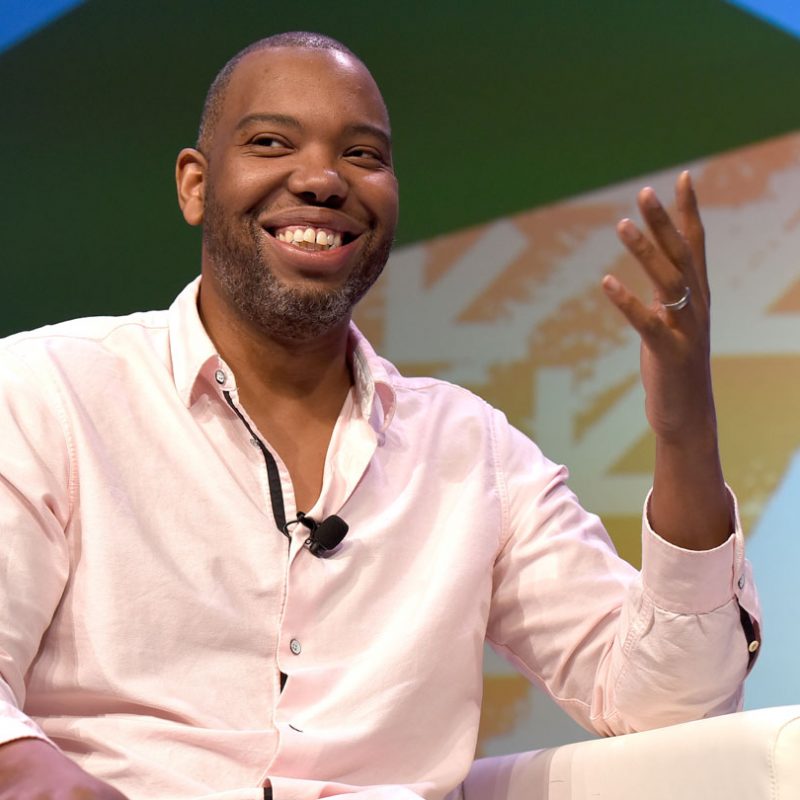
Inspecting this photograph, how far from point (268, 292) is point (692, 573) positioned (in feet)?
2.42

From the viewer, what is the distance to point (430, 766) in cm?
186

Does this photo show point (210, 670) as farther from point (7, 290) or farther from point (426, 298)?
point (7, 290)

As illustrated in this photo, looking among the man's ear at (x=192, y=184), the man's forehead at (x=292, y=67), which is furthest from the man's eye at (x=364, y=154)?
the man's ear at (x=192, y=184)

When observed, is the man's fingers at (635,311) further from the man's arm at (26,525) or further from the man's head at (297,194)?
the man's arm at (26,525)

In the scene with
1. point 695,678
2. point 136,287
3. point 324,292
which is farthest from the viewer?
point 136,287

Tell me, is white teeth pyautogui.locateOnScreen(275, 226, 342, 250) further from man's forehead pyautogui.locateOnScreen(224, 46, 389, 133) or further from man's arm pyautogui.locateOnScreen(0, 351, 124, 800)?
man's arm pyautogui.locateOnScreen(0, 351, 124, 800)

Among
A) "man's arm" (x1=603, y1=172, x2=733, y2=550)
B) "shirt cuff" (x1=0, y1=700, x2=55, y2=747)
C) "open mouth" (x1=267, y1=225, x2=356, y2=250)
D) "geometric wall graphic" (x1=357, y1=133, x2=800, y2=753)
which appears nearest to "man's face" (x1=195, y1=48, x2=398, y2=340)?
"open mouth" (x1=267, y1=225, x2=356, y2=250)

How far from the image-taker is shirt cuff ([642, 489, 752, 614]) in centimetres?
173

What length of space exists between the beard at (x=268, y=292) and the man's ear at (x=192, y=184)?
0.12 m

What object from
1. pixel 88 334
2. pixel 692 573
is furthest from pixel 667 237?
pixel 88 334

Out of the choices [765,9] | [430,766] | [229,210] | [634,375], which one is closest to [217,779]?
[430,766]

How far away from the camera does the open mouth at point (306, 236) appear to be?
1.99m

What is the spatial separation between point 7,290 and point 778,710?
273 cm

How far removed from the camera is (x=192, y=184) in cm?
216
